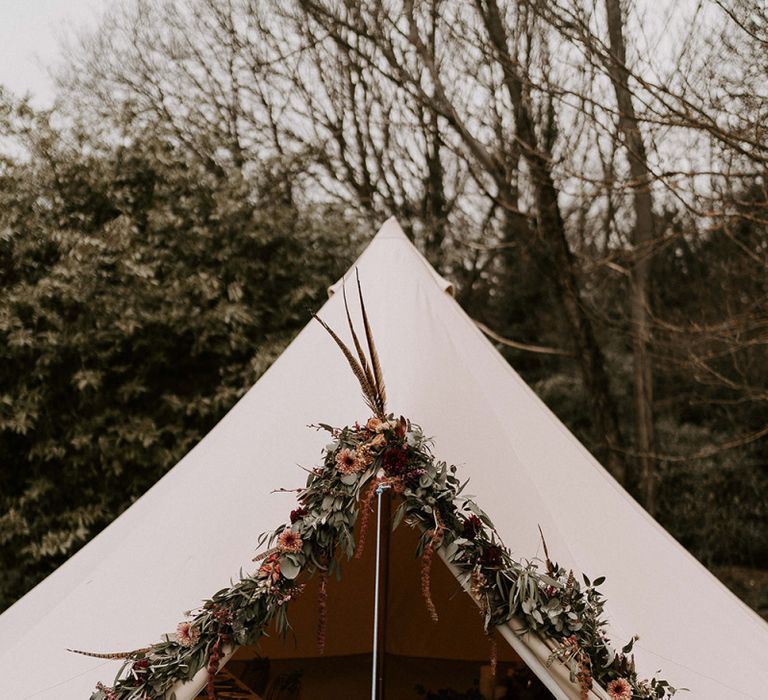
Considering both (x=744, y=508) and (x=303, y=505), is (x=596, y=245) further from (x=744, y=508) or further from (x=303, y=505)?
(x=303, y=505)

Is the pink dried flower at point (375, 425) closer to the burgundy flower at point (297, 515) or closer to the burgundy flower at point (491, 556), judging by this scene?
the burgundy flower at point (297, 515)

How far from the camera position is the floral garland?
2.10 metres

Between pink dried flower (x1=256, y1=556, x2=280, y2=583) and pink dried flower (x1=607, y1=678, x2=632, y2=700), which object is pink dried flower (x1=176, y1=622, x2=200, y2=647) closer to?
pink dried flower (x1=256, y1=556, x2=280, y2=583)

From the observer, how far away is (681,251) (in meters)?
11.3

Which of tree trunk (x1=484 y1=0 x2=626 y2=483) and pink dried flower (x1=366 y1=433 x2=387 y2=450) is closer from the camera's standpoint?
pink dried flower (x1=366 y1=433 x2=387 y2=450)

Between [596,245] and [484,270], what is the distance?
1436 mm

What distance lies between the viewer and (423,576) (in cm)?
212

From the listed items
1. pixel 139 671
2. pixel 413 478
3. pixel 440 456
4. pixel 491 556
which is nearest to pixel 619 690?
pixel 491 556

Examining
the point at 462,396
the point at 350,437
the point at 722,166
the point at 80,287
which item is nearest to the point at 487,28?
the point at 722,166

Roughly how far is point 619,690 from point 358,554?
2.47 ft

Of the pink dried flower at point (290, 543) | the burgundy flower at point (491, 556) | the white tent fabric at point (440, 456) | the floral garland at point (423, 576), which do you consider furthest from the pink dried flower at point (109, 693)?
the burgundy flower at point (491, 556)

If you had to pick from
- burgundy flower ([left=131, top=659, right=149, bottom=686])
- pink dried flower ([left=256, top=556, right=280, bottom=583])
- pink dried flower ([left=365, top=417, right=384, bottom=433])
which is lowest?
burgundy flower ([left=131, top=659, right=149, bottom=686])

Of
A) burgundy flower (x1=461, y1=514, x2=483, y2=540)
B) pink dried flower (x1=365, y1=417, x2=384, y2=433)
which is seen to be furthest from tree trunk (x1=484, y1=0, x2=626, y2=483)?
burgundy flower (x1=461, y1=514, x2=483, y2=540)

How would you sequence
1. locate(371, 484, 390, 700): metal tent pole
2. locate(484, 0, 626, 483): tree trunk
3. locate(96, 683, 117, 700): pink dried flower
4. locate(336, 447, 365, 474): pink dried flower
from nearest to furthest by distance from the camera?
locate(96, 683, 117, 700): pink dried flower → locate(336, 447, 365, 474): pink dried flower → locate(371, 484, 390, 700): metal tent pole → locate(484, 0, 626, 483): tree trunk
